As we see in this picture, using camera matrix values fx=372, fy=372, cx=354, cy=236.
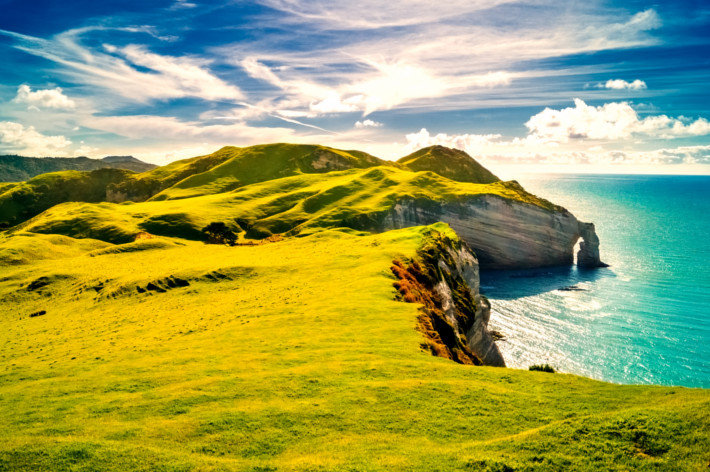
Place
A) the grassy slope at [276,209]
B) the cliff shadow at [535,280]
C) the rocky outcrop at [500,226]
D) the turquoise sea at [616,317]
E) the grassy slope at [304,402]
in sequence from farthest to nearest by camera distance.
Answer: the rocky outcrop at [500,226], the grassy slope at [276,209], the cliff shadow at [535,280], the turquoise sea at [616,317], the grassy slope at [304,402]

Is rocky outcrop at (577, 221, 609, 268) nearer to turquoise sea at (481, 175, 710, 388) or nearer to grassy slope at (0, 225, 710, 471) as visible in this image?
turquoise sea at (481, 175, 710, 388)

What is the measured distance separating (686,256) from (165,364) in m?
162

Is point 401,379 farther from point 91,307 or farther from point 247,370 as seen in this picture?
point 91,307

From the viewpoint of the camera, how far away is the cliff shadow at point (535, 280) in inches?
3829

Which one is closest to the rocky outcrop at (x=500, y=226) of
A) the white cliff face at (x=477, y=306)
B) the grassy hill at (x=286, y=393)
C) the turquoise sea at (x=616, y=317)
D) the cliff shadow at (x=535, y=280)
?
the cliff shadow at (x=535, y=280)

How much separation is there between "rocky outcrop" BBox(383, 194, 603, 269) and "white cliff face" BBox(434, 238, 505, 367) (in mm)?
52753

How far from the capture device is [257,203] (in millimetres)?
135250

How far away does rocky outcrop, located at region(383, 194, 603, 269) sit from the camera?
121 meters

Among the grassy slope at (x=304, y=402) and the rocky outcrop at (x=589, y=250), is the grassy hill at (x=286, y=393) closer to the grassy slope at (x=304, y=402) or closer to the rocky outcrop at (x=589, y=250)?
the grassy slope at (x=304, y=402)

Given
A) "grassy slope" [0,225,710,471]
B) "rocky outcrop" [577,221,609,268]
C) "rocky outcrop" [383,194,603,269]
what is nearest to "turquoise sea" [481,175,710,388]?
"rocky outcrop" [577,221,609,268]

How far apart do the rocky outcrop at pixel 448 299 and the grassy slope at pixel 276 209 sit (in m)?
53.2

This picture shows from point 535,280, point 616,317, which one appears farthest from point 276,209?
point 616,317

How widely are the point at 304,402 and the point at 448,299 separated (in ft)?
105

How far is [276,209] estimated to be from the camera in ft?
429
